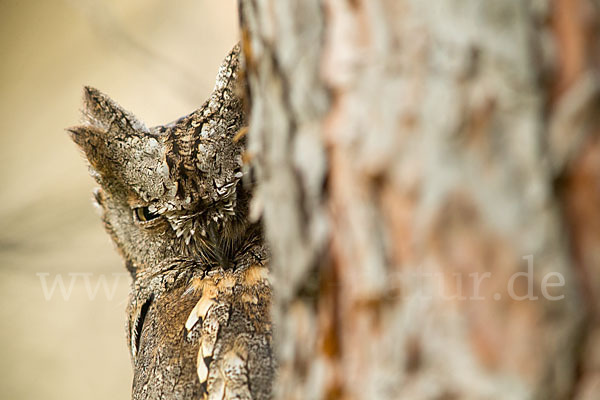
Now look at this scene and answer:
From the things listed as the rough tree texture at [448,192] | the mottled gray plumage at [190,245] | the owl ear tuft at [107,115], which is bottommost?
the rough tree texture at [448,192]

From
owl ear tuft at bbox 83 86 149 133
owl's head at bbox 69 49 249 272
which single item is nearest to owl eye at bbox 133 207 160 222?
owl's head at bbox 69 49 249 272

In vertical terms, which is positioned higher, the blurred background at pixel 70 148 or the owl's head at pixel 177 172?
the blurred background at pixel 70 148

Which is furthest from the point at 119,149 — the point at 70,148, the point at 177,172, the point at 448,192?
the point at 70,148

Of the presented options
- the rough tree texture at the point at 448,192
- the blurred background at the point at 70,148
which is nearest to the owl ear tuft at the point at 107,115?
the rough tree texture at the point at 448,192

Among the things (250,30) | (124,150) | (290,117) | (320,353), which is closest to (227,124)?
(124,150)

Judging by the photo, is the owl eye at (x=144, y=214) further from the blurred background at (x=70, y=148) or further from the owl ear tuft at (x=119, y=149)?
the blurred background at (x=70, y=148)

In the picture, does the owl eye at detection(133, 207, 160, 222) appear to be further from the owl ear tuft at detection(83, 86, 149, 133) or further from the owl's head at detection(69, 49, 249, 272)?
the owl ear tuft at detection(83, 86, 149, 133)

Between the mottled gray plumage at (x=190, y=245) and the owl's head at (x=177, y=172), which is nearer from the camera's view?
the mottled gray plumage at (x=190, y=245)

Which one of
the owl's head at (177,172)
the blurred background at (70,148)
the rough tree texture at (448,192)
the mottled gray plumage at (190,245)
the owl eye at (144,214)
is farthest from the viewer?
the blurred background at (70,148)

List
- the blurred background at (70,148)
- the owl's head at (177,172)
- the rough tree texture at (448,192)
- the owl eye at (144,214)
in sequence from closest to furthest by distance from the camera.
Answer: the rough tree texture at (448,192), the owl's head at (177,172), the owl eye at (144,214), the blurred background at (70,148)
